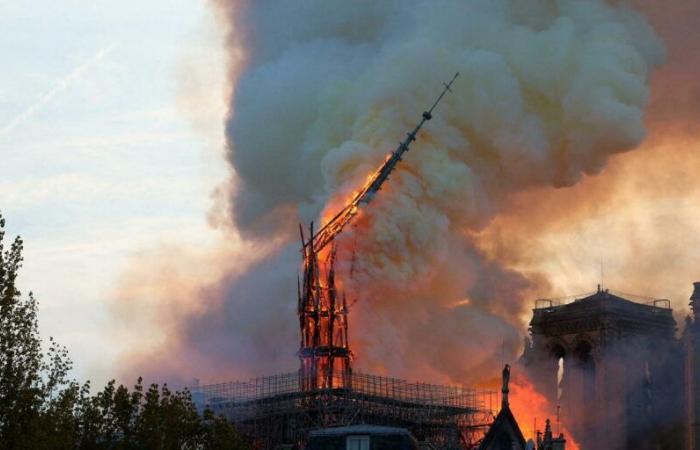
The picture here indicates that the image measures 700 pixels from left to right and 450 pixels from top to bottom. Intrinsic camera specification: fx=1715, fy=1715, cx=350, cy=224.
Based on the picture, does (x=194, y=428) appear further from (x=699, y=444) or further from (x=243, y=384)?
(x=699, y=444)

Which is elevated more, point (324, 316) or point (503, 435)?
point (324, 316)

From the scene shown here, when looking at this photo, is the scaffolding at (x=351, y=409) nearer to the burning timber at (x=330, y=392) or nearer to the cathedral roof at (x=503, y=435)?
the burning timber at (x=330, y=392)

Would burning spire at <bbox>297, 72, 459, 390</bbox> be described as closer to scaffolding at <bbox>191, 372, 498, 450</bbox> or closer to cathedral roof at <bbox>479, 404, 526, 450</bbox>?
scaffolding at <bbox>191, 372, 498, 450</bbox>

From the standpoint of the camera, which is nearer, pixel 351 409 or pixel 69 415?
pixel 69 415

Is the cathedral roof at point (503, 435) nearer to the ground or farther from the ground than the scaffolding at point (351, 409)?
nearer to the ground

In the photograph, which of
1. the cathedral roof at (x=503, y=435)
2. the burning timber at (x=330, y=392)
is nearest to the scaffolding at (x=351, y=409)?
the burning timber at (x=330, y=392)

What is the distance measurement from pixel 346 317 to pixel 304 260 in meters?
7.08

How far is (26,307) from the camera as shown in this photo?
311 ft

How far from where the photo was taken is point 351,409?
162250mm

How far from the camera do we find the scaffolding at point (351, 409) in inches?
6398

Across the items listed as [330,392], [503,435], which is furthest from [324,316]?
[503,435]

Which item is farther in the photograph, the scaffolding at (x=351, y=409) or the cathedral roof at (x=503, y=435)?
the scaffolding at (x=351, y=409)

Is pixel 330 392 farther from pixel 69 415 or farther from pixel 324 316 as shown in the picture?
pixel 69 415

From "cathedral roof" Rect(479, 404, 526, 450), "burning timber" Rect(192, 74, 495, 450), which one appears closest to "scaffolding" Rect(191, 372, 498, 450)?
"burning timber" Rect(192, 74, 495, 450)
